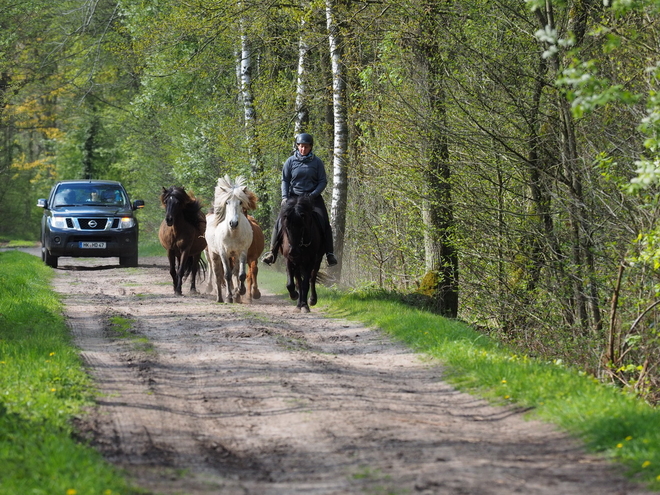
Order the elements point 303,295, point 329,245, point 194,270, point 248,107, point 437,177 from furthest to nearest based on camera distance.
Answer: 1. point 248,107
2. point 194,270
3. point 329,245
4. point 303,295
5. point 437,177

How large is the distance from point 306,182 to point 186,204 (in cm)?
359

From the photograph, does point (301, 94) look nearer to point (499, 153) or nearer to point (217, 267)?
point (217, 267)

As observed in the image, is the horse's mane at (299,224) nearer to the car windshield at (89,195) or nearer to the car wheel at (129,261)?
the car wheel at (129,261)

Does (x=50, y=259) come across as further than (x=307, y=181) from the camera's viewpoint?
Yes

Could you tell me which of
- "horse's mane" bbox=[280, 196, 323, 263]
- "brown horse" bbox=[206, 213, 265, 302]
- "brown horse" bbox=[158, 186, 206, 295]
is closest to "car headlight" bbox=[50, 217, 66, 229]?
"brown horse" bbox=[158, 186, 206, 295]

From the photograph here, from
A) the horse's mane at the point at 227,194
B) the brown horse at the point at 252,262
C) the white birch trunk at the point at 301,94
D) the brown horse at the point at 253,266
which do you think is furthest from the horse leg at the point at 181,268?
the white birch trunk at the point at 301,94

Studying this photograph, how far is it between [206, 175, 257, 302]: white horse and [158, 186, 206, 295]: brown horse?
1192mm

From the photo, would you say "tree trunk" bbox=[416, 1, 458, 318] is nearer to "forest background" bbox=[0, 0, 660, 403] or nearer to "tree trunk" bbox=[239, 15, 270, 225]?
"forest background" bbox=[0, 0, 660, 403]

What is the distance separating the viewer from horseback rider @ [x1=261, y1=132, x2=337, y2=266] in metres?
14.9

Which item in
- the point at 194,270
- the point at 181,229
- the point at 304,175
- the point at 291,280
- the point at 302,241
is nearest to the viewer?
the point at 302,241

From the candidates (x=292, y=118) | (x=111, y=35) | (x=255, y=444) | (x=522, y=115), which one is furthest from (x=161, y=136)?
(x=255, y=444)

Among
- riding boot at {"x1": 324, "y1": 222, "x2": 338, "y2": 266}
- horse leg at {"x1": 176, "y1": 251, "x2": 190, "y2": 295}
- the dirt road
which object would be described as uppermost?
riding boot at {"x1": 324, "y1": 222, "x2": 338, "y2": 266}

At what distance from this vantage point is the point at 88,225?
74.3 ft

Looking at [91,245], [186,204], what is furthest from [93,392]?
[91,245]
